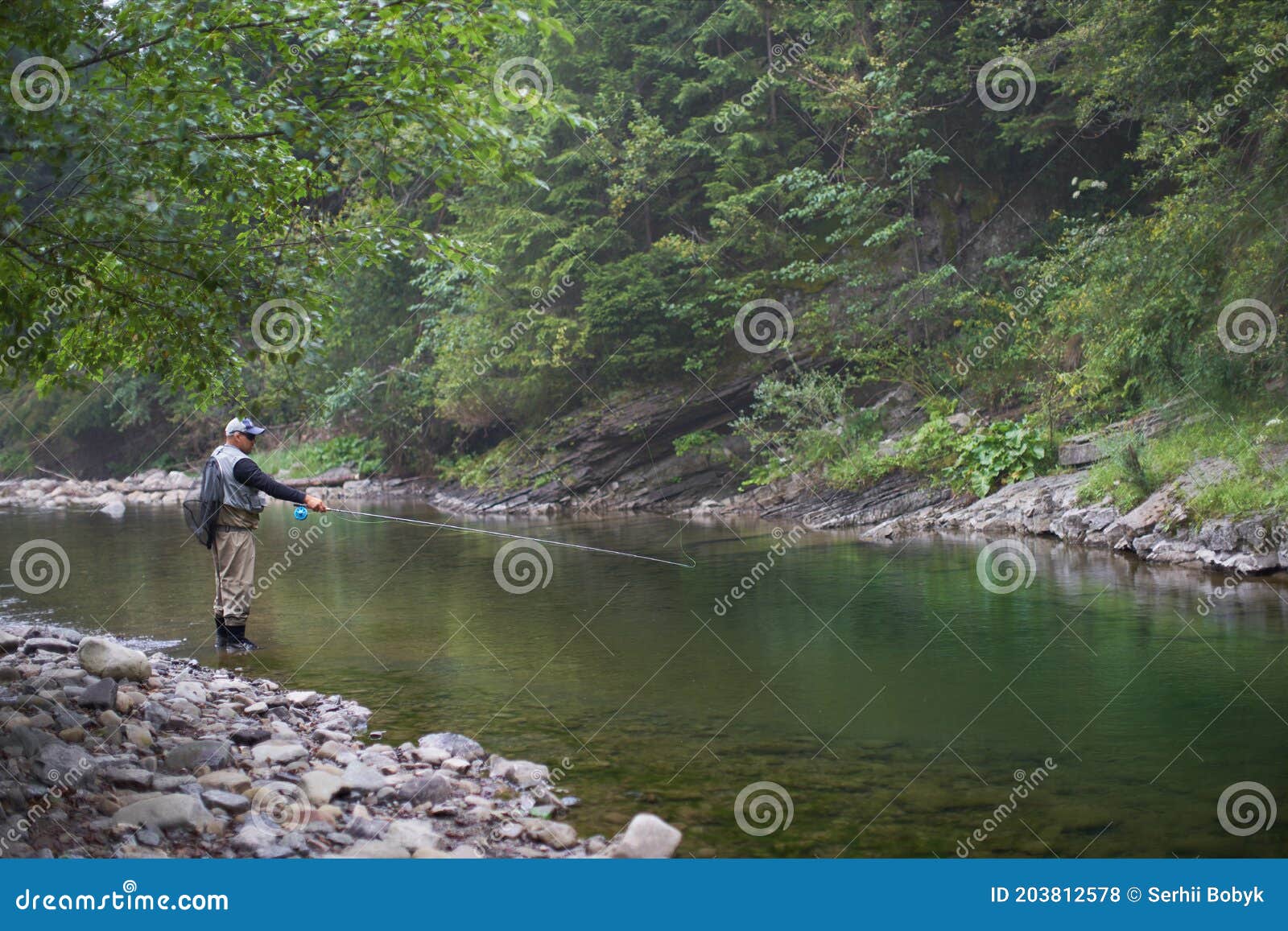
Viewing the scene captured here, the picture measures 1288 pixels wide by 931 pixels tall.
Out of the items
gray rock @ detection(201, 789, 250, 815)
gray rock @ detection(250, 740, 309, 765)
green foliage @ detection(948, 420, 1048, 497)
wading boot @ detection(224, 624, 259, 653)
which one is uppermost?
green foliage @ detection(948, 420, 1048, 497)

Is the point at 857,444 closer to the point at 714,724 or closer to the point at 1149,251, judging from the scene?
the point at 1149,251

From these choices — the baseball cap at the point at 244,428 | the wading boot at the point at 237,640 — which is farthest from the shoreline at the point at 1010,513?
the baseball cap at the point at 244,428

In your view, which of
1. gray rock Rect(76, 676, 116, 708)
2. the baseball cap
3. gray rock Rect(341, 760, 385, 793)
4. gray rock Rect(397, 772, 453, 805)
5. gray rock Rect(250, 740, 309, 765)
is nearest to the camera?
gray rock Rect(397, 772, 453, 805)

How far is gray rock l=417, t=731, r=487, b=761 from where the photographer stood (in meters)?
5.85

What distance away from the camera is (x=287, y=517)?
25.2 metres

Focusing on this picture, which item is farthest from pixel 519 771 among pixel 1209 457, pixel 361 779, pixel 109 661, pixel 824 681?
pixel 1209 457

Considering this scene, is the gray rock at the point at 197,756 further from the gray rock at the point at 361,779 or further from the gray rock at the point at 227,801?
the gray rock at the point at 361,779

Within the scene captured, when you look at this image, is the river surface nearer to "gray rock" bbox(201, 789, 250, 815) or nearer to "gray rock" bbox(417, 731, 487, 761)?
"gray rock" bbox(417, 731, 487, 761)

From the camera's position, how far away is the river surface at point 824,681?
494 cm

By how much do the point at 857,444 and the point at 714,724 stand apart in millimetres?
14041

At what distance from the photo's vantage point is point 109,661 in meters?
6.75

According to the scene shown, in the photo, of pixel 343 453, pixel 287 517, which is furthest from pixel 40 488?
pixel 287 517

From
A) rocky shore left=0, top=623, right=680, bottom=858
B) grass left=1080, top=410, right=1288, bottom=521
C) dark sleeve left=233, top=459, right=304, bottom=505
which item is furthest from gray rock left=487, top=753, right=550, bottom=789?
grass left=1080, top=410, right=1288, bottom=521

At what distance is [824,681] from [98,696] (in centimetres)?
469
